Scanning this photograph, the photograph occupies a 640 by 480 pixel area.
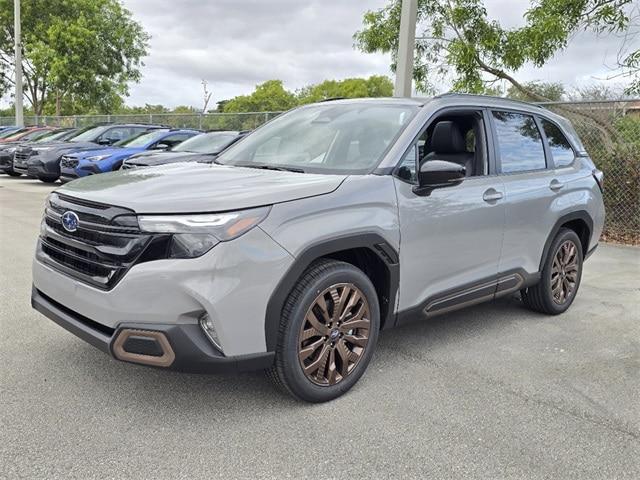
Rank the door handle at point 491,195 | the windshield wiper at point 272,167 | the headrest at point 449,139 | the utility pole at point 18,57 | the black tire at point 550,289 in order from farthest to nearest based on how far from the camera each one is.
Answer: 1. the utility pole at point 18,57
2. the black tire at point 550,289
3. the headrest at point 449,139
4. the door handle at point 491,195
5. the windshield wiper at point 272,167

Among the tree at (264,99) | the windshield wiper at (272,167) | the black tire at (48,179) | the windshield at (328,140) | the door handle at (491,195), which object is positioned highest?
the tree at (264,99)

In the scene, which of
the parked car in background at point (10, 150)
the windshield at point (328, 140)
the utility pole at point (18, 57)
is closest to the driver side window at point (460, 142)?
the windshield at point (328, 140)

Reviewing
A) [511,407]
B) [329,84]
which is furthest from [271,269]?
[329,84]

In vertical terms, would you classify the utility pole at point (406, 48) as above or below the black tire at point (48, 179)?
above

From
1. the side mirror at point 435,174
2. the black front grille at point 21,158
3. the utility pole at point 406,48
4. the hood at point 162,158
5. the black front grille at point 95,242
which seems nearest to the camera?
the black front grille at point 95,242

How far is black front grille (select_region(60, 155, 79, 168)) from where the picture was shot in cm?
1329

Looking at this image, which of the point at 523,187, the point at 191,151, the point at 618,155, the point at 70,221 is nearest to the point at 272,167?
the point at 70,221

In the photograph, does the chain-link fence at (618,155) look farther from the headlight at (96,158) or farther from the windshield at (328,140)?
the headlight at (96,158)

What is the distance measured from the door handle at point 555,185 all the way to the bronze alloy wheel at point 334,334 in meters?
2.28

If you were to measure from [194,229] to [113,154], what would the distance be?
37.4 ft

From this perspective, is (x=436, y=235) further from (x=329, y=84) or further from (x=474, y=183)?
(x=329, y=84)

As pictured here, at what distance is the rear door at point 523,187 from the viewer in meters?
4.44

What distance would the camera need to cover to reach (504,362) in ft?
13.3

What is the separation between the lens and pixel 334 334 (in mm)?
3303
